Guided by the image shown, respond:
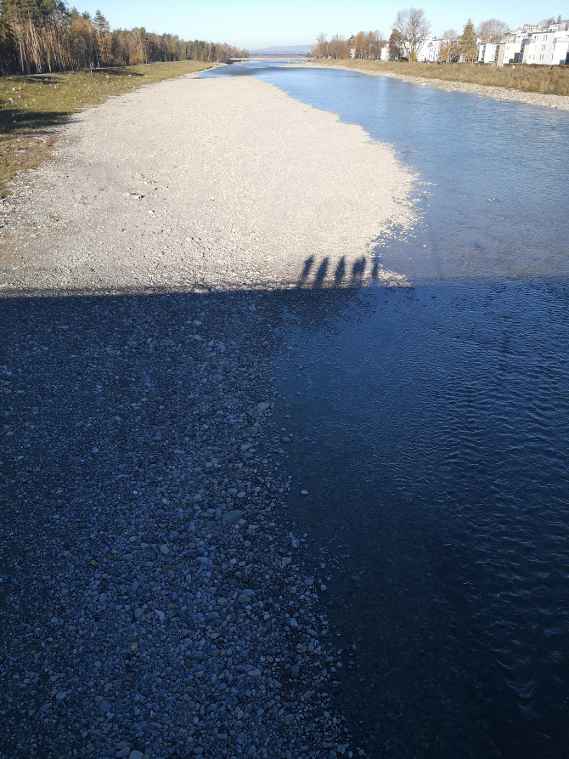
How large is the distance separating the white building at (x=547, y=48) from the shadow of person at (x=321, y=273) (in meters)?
123

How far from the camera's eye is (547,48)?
11681 cm

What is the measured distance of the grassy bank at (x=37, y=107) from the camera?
23459 millimetres

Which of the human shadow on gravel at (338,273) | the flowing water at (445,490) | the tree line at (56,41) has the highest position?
the tree line at (56,41)

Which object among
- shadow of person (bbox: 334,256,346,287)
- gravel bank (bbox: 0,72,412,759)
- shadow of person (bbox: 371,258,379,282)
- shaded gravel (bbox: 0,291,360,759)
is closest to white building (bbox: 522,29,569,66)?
shadow of person (bbox: 371,258,379,282)

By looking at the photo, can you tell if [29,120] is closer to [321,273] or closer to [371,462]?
[321,273]

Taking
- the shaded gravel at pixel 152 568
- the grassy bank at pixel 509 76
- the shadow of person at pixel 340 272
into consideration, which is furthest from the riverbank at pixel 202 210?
the grassy bank at pixel 509 76

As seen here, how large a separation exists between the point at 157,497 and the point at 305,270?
8.32 m

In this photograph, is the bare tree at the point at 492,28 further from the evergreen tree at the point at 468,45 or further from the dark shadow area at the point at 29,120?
the dark shadow area at the point at 29,120

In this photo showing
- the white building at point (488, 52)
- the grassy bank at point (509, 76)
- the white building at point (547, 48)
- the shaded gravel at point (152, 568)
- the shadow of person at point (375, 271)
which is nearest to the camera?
the shaded gravel at point (152, 568)

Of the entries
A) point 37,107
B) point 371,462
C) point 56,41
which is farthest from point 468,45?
point 371,462

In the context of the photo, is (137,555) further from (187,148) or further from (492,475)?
(187,148)

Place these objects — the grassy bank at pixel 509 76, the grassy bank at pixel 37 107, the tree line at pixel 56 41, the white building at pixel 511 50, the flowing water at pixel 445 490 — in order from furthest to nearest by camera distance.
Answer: the white building at pixel 511 50 < the tree line at pixel 56 41 < the grassy bank at pixel 509 76 < the grassy bank at pixel 37 107 < the flowing water at pixel 445 490

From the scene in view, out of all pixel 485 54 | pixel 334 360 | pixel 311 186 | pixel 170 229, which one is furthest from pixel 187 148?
pixel 485 54

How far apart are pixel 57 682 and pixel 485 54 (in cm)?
17664
